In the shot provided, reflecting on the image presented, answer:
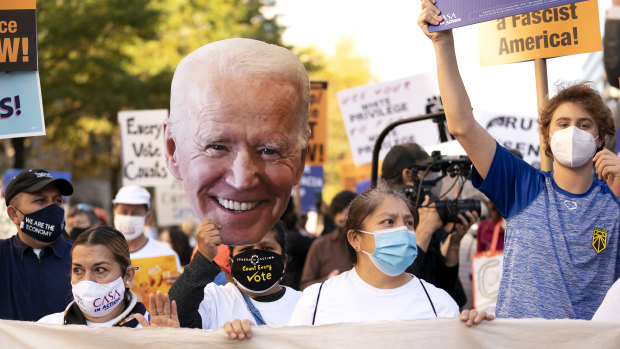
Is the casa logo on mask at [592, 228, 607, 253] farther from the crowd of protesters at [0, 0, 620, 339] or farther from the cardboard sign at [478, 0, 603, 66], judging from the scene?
the cardboard sign at [478, 0, 603, 66]

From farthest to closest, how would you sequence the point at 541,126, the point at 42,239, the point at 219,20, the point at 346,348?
the point at 219,20 → the point at 42,239 → the point at 541,126 → the point at 346,348

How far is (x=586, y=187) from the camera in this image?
3166 mm

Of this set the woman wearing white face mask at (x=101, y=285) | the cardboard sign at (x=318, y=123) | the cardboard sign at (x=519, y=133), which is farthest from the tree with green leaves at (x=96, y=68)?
the woman wearing white face mask at (x=101, y=285)

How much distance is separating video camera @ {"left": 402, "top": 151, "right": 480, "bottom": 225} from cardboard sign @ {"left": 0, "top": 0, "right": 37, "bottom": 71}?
82.3 inches

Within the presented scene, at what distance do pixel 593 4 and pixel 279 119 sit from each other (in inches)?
88.0

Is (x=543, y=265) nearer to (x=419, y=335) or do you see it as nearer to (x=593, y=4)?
(x=419, y=335)

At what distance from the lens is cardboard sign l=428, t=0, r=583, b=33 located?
301cm

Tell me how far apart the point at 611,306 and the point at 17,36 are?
116 inches

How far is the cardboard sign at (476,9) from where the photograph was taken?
3012 millimetres

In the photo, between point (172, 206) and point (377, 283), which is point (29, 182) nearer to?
point (377, 283)

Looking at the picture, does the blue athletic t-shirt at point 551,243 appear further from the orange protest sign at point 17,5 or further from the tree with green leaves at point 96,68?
the tree with green leaves at point 96,68

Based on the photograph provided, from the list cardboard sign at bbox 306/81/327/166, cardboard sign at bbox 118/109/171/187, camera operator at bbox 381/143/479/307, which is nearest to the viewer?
camera operator at bbox 381/143/479/307

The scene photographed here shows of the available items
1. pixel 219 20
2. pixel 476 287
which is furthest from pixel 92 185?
pixel 476 287

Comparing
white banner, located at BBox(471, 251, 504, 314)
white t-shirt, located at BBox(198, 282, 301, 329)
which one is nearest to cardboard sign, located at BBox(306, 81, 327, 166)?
white banner, located at BBox(471, 251, 504, 314)
